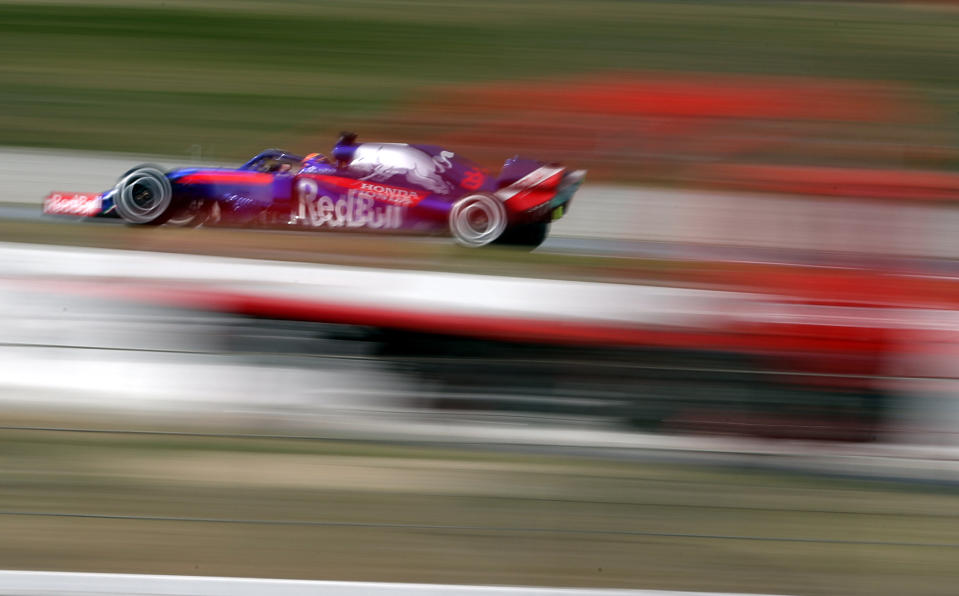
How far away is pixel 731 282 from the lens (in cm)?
428

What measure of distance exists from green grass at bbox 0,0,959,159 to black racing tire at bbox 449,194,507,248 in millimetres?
3646

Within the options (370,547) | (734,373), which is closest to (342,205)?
(734,373)

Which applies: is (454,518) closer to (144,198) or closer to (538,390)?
(538,390)

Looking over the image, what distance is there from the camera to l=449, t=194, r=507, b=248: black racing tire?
5.83 meters

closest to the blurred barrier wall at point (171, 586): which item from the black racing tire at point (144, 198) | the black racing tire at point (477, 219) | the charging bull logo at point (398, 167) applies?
the black racing tire at point (477, 219)

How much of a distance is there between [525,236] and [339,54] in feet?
16.4

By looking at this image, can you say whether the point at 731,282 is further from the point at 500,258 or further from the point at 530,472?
the point at 500,258

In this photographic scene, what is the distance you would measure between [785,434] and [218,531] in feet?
5.89

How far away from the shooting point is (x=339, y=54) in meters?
10.5

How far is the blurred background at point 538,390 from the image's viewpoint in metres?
3.00

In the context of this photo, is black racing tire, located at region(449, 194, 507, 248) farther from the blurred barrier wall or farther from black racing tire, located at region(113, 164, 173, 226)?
the blurred barrier wall

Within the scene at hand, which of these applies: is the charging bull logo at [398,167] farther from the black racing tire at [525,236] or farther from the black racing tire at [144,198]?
the black racing tire at [144,198]

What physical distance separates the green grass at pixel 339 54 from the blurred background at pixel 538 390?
276 cm

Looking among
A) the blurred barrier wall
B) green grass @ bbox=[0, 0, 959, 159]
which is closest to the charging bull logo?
green grass @ bbox=[0, 0, 959, 159]
